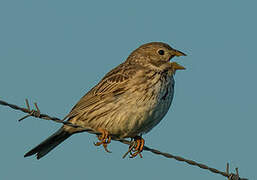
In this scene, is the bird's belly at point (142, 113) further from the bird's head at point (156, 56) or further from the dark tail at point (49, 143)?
the dark tail at point (49, 143)

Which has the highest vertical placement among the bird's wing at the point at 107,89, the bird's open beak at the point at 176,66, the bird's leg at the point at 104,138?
the bird's open beak at the point at 176,66

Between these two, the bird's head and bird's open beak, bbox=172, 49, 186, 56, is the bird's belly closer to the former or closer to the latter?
the bird's head

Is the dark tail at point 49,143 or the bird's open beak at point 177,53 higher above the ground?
the bird's open beak at point 177,53

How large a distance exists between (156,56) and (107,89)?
113 centimetres

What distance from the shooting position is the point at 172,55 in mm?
8531

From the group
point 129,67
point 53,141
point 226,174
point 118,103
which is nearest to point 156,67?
point 129,67

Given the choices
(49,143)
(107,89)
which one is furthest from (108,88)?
(49,143)

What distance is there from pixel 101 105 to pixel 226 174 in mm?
2587

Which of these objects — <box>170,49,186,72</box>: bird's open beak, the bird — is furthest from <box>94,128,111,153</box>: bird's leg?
<box>170,49,186,72</box>: bird's open beak

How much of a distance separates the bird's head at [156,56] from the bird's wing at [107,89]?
0.38m

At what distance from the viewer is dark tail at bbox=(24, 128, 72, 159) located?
7693 mm

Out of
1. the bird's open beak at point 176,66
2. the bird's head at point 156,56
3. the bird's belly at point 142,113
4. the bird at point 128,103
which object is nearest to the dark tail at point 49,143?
the bird at point 128,103

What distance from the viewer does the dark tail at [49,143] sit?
25.2ft

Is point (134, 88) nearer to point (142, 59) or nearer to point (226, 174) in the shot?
point (142, 59)
